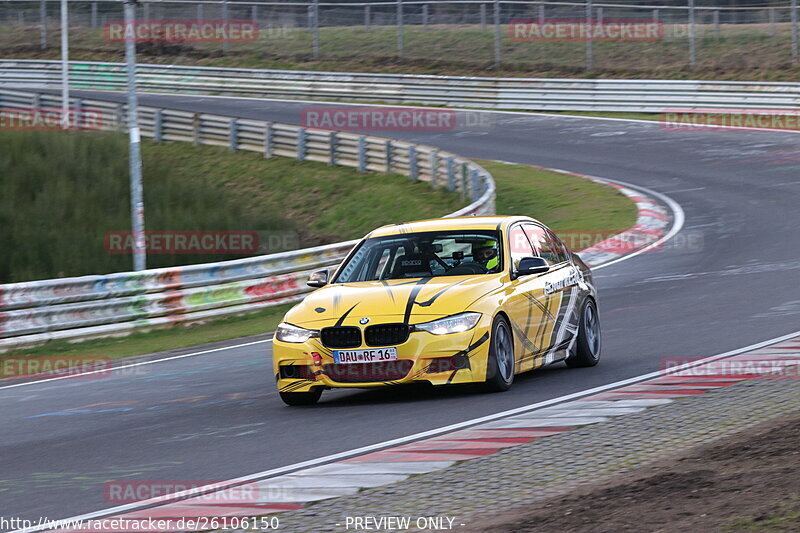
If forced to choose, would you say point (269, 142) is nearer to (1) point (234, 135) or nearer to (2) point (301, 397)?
(1) point (234, 135)

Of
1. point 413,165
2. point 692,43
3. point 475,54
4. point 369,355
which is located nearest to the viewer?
point 369,355

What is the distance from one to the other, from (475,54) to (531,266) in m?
35.4

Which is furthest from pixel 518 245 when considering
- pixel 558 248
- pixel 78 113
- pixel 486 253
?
pixel 78 113

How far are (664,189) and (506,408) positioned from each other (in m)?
19.4

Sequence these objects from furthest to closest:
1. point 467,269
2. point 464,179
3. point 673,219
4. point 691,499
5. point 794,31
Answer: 1. point 794,31
2. point 464,179
3. point 673,219
4. point 467,269
5. point 691,499

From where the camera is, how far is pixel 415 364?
1004 centimetres

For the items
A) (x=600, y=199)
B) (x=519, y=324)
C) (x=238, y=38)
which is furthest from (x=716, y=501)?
(x=238, y=38)

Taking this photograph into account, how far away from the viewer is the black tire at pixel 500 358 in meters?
10.2

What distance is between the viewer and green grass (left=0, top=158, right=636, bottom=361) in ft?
53.9

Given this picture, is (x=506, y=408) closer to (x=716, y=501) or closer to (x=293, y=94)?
(x=716, y=501)

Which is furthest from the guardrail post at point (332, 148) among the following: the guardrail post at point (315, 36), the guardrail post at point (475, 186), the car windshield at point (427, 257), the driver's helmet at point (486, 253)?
the driver's helmet at point (486, 253)

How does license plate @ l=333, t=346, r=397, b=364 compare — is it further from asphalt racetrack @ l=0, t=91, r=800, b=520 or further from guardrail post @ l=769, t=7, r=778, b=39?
guardrail post @ l=769, t=7, r=778, b=39

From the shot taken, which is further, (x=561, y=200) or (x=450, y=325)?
(x=561, y=200)

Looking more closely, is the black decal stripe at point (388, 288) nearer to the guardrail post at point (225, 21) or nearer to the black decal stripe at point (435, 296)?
the black decal stripe at point (435, 296)
